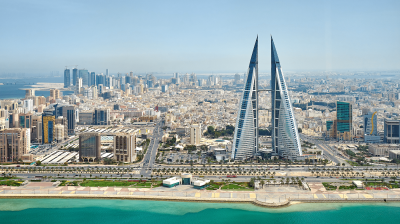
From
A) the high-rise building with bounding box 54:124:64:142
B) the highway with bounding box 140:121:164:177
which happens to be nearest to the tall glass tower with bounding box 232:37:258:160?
the highway with bounding box 140:121:164:177

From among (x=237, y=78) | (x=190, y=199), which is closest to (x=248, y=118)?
(x=190, y=199)

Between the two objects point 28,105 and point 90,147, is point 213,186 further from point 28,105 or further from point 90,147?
point 28,105

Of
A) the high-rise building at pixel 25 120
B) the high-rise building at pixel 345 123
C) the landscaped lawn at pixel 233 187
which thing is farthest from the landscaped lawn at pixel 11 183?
the high-rise building at pixel 345 123

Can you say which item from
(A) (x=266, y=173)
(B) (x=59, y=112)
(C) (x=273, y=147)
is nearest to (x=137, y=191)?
(A) (x=266, y=173)

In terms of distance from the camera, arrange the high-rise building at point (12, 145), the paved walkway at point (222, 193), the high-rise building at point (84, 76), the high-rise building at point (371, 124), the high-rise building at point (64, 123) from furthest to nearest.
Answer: the high-rise building at point (84, 76) → the high-rise building at point (64, 123) → the high-rise building at point (371, 124) → the high-rise building at point (12, 145) → the paved walkway at point (222, 193)

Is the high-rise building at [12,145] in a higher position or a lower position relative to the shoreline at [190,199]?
higher

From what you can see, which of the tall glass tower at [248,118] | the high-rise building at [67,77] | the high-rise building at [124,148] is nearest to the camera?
the tall glass tower at [248,118]

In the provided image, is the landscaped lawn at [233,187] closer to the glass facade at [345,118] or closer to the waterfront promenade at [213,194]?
the waterfront promenade at [213,194]
